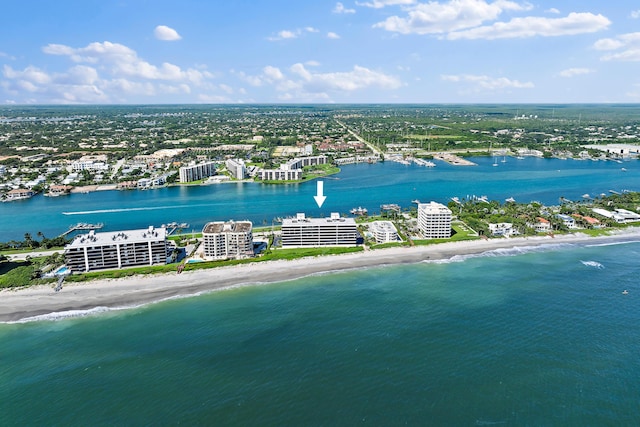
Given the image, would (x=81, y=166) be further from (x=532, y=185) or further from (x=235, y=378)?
(x=532, y=185)

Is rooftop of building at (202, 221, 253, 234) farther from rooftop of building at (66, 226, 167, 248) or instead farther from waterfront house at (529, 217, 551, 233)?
waterfront house at (529, 217, 551, 233)

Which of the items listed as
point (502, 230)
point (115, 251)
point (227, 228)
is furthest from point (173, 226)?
point (502, 230)

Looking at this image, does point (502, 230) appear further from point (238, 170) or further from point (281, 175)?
point (238, 170)

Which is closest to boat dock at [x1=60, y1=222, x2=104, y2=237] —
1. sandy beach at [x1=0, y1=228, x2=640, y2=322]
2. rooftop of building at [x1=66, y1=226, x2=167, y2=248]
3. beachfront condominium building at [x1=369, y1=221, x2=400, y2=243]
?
rooftop of building at [x1=66, y1=226, x2=167, y2=248]

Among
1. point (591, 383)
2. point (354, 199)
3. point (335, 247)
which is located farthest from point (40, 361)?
point (354, 199)

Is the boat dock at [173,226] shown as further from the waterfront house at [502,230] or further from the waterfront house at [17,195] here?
the waterfront house at [502,230]
